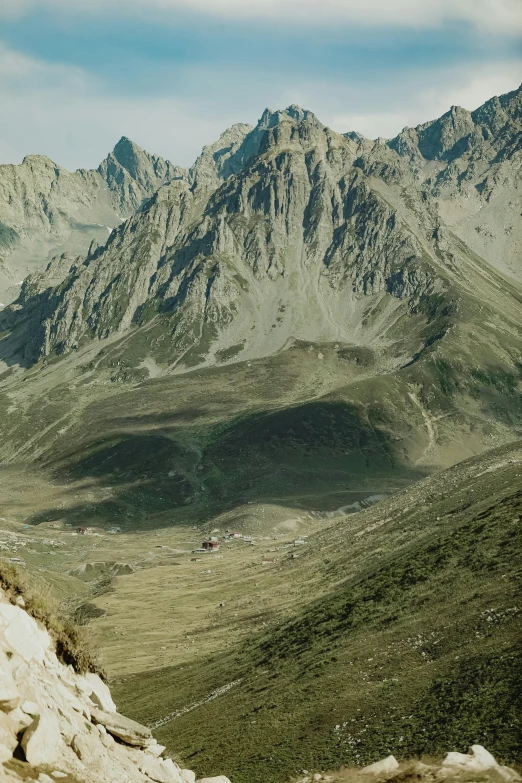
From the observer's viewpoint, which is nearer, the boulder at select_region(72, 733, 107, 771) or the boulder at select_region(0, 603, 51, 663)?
the boulder at select_region(72, 733, 107, 771)

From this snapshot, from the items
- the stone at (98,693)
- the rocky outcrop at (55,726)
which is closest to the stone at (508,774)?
the rocky outcrop at (55,726)

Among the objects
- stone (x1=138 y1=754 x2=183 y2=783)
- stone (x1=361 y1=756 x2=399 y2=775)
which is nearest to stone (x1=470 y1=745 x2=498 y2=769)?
stone (x1=361 y1=756 x2=399 y2=775)

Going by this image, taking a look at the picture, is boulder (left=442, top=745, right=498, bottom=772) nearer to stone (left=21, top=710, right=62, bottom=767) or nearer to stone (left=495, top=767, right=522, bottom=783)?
stone (left=495, top=767, right=522, bottom=783)

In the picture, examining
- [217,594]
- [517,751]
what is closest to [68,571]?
[217,594]

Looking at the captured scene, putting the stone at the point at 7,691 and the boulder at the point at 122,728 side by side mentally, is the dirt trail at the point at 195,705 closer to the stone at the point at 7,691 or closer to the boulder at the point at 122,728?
the boulder at the point at 122,728

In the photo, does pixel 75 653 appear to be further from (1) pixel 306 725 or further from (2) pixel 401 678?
(2) pixel 401 678

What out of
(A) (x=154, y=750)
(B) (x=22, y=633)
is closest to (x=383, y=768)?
(A) (x=154, y=750)

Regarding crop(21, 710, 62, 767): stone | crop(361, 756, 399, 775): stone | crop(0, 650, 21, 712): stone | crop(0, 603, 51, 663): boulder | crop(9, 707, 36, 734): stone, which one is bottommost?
crop(361, 756, 399, 775): stone
